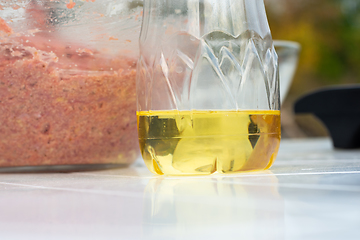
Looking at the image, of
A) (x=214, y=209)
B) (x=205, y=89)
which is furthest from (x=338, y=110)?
(x=214, y=209)

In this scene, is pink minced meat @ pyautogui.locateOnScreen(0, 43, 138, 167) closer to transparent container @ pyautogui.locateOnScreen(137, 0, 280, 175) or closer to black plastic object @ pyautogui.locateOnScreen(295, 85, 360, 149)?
transparent container @ pyautogui.locateOnScreen(137, 0, 280, 175)

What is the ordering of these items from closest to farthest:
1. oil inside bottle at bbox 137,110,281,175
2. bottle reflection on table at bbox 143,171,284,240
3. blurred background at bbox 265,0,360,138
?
1. bottle reflection on table at bbox 143,171,284,240
2. oil inside bottle at bbox 137,110,281,175
3. blurred background at bbox 265,0,360,138

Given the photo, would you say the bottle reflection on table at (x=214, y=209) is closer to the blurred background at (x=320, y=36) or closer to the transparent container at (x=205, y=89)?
the transparent container at (x=205, y=89)

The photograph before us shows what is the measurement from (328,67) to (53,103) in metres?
2.88

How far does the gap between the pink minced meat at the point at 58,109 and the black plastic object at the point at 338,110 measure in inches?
13.6

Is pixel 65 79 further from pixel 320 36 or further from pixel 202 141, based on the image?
pixel 320 36

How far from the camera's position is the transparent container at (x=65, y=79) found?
1.10ft

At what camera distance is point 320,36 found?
3014 mm

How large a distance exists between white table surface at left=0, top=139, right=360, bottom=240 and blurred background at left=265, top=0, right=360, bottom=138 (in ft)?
8.53

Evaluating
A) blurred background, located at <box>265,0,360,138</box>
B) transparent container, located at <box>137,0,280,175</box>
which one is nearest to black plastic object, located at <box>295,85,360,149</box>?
transparent container, located at <box>137,0,280,175</box>

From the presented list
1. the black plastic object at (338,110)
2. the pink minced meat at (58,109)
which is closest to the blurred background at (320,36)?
the black plastic object at (338,110)

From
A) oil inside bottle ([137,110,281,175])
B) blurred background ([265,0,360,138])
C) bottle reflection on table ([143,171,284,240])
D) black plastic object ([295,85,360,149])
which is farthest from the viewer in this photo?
blurred background ([265,0,360,138])

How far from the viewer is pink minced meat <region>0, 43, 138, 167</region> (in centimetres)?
34

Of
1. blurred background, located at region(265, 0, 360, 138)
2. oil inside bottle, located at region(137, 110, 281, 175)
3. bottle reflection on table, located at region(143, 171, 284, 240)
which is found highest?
blurred background, located at region(265, 0, 360, 138)
